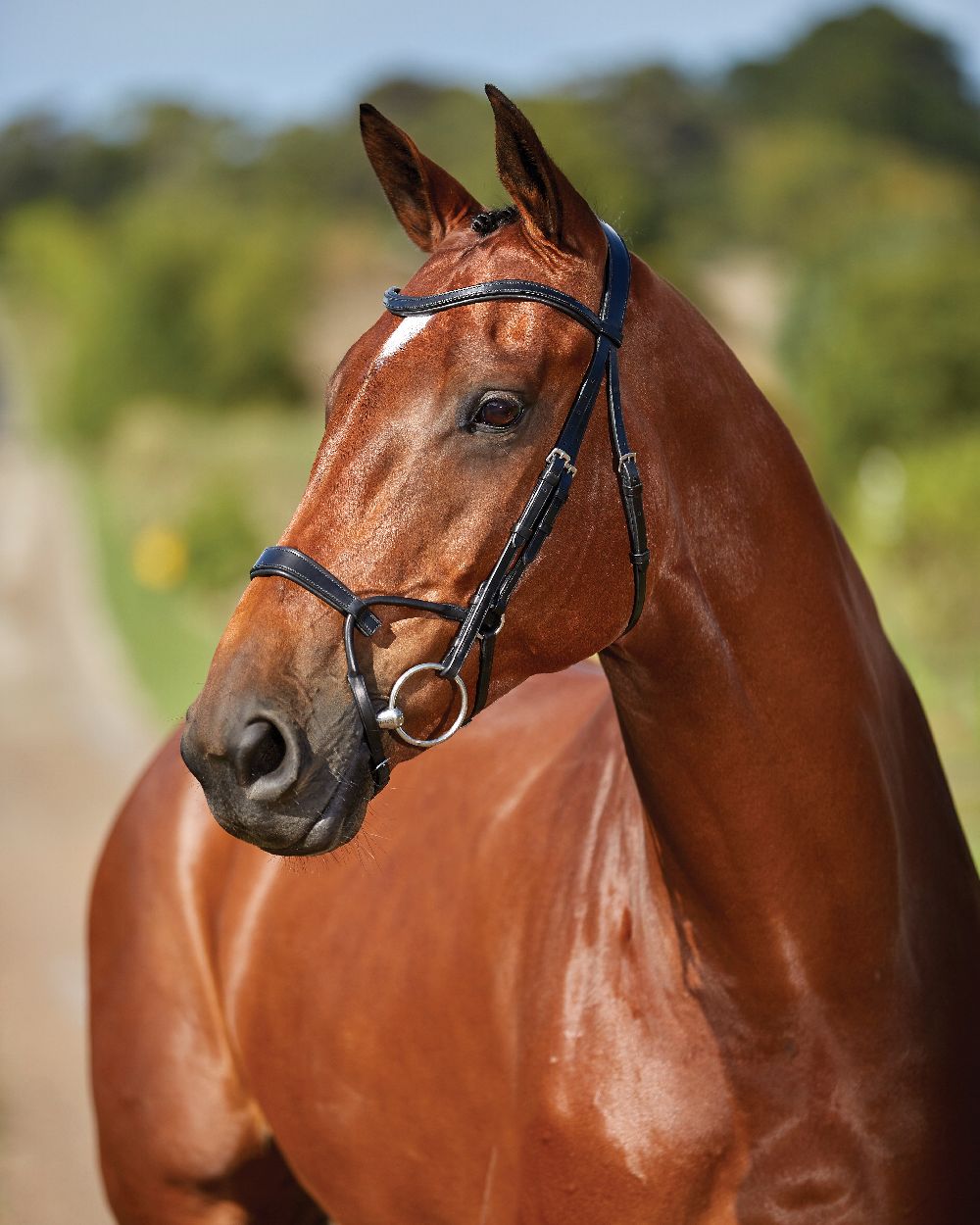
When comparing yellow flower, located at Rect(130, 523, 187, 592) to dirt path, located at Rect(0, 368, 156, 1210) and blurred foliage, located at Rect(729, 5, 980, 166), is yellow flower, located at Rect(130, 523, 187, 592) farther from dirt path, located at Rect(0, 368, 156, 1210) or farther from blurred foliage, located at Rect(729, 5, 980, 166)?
blurred foliage, located at Rect(729, 5, 980, 166)

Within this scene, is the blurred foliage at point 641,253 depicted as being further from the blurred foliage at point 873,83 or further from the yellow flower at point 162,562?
the blurred foliage at point 873,83

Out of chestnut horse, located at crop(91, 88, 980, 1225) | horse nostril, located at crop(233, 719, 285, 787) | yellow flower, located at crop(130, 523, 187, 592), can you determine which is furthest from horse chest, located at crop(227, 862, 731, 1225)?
yellow flower, located at crop(130, 523, 187, 592)

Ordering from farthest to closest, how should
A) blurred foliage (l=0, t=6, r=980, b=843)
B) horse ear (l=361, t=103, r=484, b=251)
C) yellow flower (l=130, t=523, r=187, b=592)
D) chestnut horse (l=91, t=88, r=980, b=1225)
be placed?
yellow flower (l=130, t=523, r=187, b=592)
blurred foliage (l=0, t=6, r=980, b=843)
horse ear (l=361, t=103, r=484, b=251)
chestnut horse (l=91, t=88, r=980, b=1225)

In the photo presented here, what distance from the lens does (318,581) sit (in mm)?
1937

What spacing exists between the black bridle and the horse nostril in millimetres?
127

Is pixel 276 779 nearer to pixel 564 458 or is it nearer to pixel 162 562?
pixel 564 458

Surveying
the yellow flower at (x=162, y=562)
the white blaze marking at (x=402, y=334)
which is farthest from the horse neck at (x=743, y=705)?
the yellow flower at (x=162, y=562)

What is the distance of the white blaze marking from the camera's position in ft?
6.64

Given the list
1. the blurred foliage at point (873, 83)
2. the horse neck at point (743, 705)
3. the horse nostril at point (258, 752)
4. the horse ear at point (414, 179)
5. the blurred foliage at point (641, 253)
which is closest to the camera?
the horse nostril at point (258, 752)

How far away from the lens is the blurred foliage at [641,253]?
13.1 meters

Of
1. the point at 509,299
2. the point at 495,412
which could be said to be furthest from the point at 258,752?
the point at 509,299

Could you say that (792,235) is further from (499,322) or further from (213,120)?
(213,120)

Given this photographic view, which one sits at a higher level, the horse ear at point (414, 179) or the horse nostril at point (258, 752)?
the horse ear at point (414, 179)

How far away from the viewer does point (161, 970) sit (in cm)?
335
